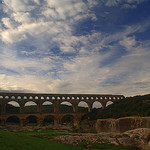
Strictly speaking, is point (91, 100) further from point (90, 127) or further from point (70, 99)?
point (90, 127)

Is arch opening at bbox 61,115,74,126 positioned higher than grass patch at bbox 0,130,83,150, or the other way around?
grass patch at bbox 0,130,83,150

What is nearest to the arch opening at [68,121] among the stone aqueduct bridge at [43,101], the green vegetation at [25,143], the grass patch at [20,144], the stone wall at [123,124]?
the stone aqueduct bridge at [43,101]

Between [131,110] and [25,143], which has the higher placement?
[131,110]

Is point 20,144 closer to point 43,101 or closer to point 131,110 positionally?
point 131,110

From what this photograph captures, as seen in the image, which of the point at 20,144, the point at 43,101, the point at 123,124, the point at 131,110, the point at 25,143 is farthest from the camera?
the point at 43,101

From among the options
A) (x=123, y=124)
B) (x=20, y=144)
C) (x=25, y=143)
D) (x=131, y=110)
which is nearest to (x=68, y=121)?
(x=131, y=110)

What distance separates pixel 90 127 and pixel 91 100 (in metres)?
18.2

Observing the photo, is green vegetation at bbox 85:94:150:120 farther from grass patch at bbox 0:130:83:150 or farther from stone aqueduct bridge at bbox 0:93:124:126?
grass patch at bbox 0:130:83:150

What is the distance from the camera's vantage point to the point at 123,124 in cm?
2514

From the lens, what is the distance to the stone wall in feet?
72.0

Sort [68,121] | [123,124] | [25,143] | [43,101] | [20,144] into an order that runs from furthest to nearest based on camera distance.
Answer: [68,121]
[43,101]
[123,124]
[25,143]
[20,144]

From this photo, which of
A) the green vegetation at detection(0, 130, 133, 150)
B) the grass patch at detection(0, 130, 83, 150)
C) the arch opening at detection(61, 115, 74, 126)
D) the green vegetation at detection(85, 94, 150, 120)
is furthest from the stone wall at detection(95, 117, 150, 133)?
the arch opening at detection(61, 115, 74, 126)

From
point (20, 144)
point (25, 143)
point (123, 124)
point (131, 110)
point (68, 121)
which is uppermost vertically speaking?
point (131, 110)

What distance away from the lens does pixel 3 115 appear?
136 feet
